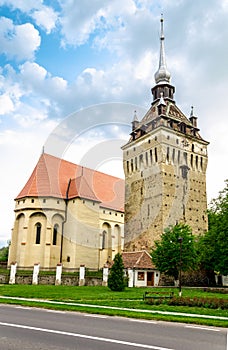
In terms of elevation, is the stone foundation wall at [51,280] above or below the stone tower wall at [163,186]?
below

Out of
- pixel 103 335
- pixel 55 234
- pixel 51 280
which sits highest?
pixel 55 234

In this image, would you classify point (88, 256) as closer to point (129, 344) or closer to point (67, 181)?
point (67, 181)

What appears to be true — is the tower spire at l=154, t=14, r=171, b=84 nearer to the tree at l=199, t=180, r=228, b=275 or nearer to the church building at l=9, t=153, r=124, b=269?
the church building at l=9, t=153, r=124, b=269

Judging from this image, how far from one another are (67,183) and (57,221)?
5718mm

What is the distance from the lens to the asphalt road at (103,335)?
283 inches

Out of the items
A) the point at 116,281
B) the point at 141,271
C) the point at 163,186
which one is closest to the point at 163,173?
the point at 163,186

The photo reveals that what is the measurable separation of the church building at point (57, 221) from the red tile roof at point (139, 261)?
6275 millimetres

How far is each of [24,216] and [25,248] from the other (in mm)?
3995

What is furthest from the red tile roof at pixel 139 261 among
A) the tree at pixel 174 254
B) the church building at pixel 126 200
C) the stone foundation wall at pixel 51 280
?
the stone foundation wall at pixel 51 280

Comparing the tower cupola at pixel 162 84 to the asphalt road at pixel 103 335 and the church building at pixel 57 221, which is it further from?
the asphalt road at pixel 103 335

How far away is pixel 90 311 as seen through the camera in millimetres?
13688

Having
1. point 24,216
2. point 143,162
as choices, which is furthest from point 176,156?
point 24,216

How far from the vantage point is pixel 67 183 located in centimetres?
4622

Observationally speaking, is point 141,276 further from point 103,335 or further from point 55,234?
point 103,335
